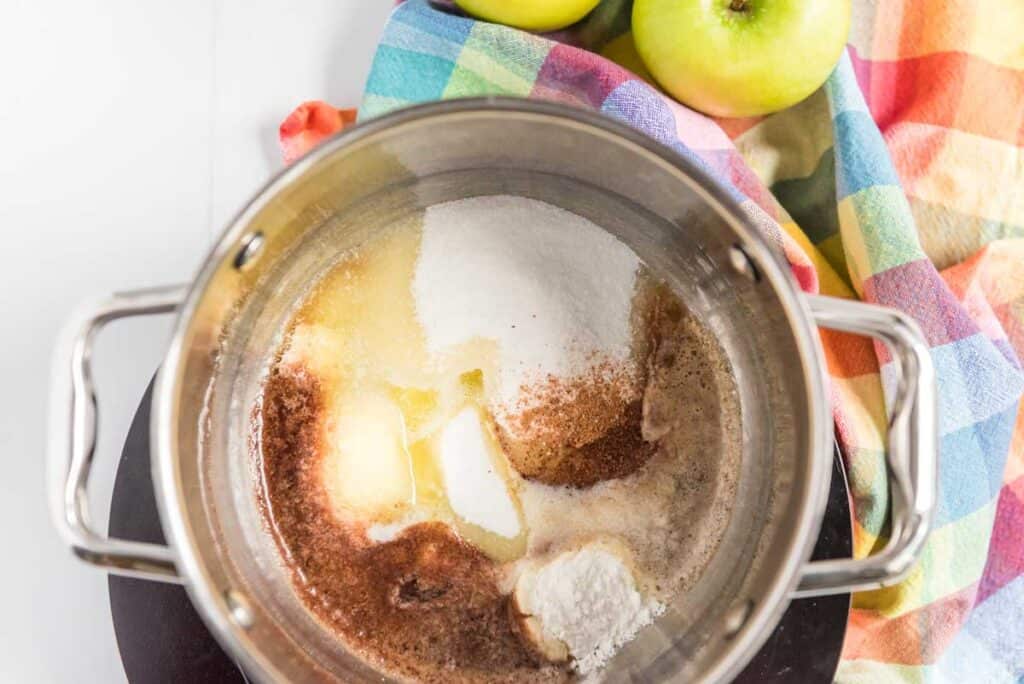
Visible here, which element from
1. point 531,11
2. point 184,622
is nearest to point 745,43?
point 531,11

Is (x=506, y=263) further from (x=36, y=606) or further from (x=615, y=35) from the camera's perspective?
(x=36, y=606)

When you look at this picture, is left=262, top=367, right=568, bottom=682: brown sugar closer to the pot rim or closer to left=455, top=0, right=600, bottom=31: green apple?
the pot rim

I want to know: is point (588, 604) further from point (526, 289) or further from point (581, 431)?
point (526, 289)

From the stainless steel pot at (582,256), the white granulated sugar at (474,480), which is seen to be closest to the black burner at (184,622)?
the stainless steel pot at (582,256)

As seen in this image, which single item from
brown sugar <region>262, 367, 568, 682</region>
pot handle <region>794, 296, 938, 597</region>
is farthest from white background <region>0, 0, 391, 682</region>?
pot handle <region>794, 296, 938, 597</region>

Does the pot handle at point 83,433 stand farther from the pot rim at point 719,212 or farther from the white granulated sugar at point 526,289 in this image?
→ the white granulated sugar at point 526,289
